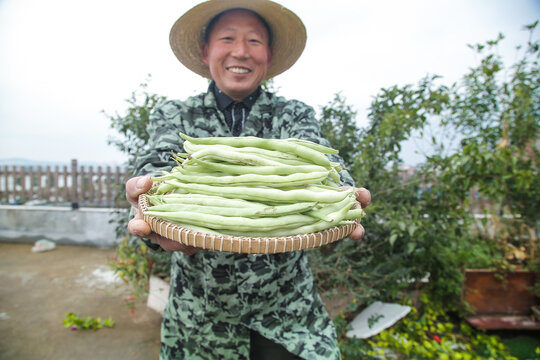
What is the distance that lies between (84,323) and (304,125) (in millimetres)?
3774

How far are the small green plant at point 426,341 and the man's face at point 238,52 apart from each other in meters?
2.41

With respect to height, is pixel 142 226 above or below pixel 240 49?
below

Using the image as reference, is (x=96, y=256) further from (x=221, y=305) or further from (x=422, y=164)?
(x=422, y=164)

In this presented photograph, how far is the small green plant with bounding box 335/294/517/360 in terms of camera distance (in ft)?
9.87

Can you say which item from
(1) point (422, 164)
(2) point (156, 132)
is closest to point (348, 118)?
(1) point (422, 164)

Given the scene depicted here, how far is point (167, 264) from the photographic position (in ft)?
A: 12.1

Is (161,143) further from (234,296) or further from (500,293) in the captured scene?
(500,293)

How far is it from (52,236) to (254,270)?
7583 mm

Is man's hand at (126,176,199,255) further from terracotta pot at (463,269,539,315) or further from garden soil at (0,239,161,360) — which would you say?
terracotta pot at (463,269,539,315)

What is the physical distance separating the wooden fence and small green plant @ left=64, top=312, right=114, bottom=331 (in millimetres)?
Result: 5171

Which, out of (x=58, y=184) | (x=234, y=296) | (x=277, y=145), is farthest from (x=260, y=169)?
(x=58, y=184)

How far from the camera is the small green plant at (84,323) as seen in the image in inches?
149

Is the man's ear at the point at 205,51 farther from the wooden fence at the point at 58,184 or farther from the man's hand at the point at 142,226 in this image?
the wooden fence at the point at 58,184

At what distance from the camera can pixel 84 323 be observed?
12.5 feet
